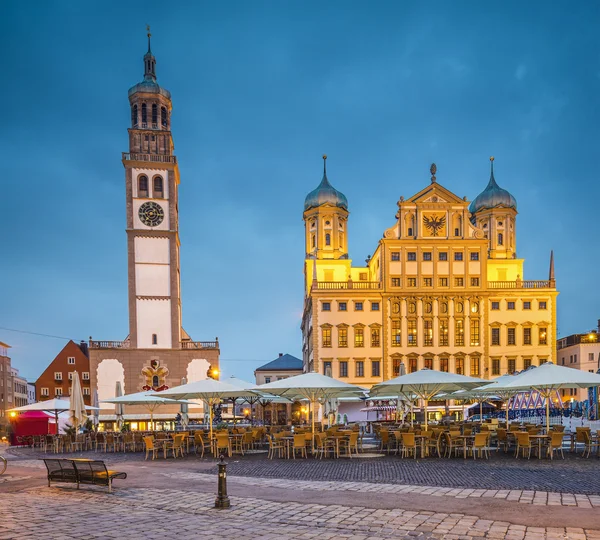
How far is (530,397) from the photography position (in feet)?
103

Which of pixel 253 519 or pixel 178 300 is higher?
pixel 178 300

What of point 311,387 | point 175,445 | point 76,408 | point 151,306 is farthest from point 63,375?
point 311,387

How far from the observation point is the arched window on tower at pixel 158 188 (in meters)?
46.4

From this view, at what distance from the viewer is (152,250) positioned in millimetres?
45438

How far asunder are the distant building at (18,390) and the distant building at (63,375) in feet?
123

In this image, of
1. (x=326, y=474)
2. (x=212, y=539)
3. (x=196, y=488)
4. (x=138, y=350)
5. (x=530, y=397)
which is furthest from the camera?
(x=138, y=350)

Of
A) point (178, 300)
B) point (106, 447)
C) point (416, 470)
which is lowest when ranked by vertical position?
point (106, 447)

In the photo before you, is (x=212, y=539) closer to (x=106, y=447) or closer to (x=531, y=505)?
(x=531, y=505)

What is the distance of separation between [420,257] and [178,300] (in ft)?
68.2

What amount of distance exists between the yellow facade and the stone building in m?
11.4

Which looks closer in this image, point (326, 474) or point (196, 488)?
point (196, 488)

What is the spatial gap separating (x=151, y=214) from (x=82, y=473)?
35925 mm

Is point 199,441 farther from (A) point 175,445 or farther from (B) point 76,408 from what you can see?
(B) point 76,408

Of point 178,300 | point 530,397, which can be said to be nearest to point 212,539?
point 530,397
